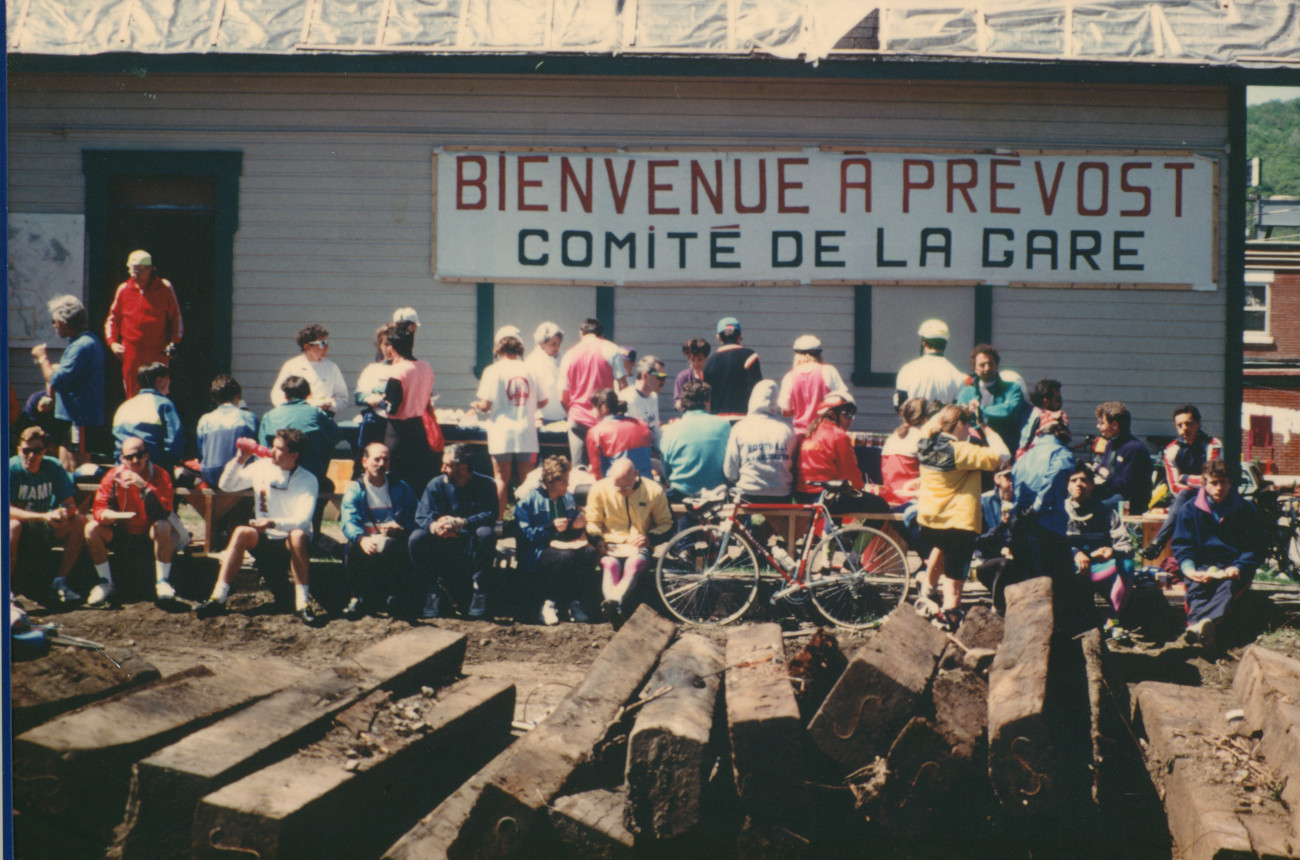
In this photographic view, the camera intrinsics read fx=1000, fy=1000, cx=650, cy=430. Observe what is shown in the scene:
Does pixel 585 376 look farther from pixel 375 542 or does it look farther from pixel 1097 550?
pixel 1097 550

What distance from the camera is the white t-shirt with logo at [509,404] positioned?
28.7 feet

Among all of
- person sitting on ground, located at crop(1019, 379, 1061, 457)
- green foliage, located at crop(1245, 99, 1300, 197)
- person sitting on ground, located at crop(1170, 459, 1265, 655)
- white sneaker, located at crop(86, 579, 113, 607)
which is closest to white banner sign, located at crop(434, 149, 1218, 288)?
person sitting on ground, located at crop(1019, 379, 1061, 457)

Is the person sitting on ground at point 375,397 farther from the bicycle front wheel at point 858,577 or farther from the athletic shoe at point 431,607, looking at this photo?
the bicycle front wheel at point 858,577

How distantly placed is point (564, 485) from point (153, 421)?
345 cm

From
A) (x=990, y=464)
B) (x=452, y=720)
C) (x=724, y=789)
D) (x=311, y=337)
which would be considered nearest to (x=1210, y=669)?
(x=990, y=464)

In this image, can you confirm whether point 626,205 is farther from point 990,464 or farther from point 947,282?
point 990,464

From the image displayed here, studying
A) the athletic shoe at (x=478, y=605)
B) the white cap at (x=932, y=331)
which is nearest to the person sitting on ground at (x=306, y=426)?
the athletic shoe at (x=478, y=605)

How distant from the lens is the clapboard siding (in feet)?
34.0

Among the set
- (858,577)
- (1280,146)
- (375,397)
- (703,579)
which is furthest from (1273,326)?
(375,397)

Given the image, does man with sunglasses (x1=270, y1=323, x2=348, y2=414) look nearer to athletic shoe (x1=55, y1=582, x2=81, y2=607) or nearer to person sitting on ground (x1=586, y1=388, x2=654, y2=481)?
athletic shoe (x1=55, y1=582, x2=81, y2=607)

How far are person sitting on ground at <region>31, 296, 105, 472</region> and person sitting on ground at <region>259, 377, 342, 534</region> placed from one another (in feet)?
4.98

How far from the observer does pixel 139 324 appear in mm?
9445

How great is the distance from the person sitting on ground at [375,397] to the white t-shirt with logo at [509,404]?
84 centimetres

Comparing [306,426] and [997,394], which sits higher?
[997,394]
